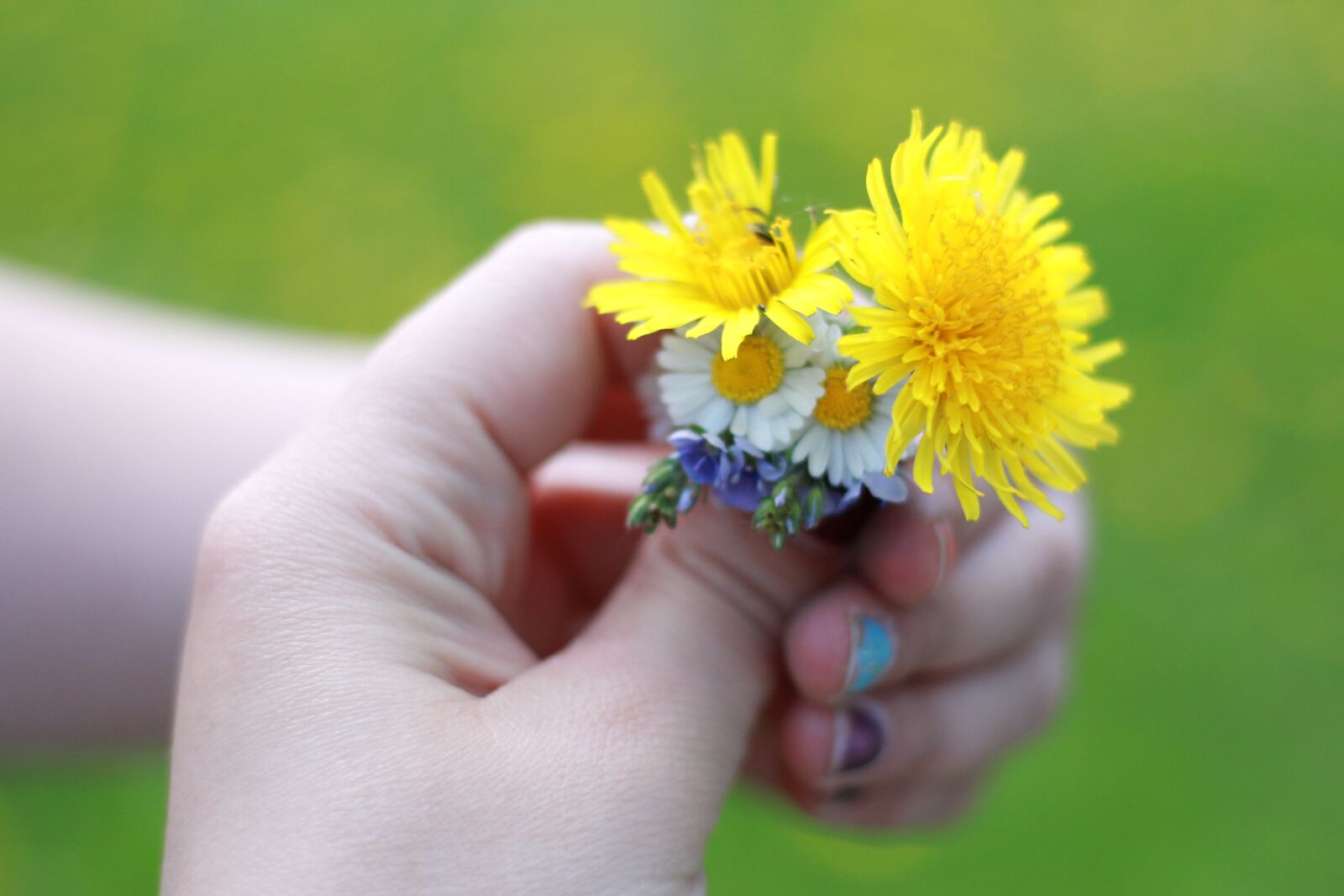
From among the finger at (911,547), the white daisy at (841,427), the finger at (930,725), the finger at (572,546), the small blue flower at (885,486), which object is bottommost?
the finger at (930,725)

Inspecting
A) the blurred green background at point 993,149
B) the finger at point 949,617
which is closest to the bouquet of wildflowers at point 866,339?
the finger at point 949,617

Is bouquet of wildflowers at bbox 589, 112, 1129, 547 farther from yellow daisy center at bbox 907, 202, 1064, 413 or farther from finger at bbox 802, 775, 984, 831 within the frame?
finger at bbox 802, 775, 984, 831

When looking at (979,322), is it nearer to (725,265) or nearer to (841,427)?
(841,427)

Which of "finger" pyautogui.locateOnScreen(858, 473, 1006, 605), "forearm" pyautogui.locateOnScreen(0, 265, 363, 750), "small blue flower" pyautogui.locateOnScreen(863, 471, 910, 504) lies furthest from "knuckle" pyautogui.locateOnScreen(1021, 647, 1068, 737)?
"forearm" pyautogui.locateOnScreen(0, 265, 363, 750)

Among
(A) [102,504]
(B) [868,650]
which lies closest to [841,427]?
(B) [868,650]

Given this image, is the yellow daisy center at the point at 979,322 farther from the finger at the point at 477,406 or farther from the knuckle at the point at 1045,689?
the knuckle at the point at 1045,689

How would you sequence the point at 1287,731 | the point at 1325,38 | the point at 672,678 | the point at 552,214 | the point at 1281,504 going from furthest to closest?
the point at 1325,38 → the point at 552,214 → the point at 1281,504 → the point at 1287,731 → the point at 672,678

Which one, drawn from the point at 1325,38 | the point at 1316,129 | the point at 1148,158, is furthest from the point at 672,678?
the point at 1325,38

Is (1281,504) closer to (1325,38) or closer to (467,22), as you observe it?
(1325,38)
